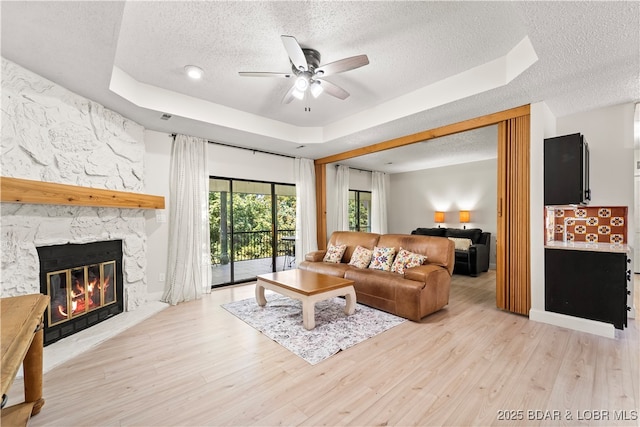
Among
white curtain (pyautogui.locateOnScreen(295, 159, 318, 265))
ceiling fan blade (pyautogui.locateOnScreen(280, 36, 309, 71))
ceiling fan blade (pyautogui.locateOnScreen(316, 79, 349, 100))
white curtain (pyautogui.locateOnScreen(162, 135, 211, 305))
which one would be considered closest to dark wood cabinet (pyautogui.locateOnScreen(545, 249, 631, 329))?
ceiling fan blade (pyautogui.locateOnScreen(316, 79, 349, 100))

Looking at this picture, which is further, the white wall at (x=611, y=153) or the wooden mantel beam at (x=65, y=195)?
the white wall at (x=611, y=153)

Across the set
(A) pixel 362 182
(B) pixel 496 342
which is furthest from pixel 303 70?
(A) pixel 362 182

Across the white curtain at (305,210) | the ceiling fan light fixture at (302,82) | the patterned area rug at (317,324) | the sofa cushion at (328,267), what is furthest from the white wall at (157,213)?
the ceiling fan light fixture at (302,82)

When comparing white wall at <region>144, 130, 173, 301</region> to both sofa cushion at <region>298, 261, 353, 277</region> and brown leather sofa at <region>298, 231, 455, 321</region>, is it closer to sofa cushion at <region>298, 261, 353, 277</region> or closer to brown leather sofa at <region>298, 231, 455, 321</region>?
sofa cushion at <region>298, 261, 353, 277</region>

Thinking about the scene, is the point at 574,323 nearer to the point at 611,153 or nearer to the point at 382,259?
the point at 611,153

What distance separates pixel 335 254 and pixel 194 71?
10.9 ft

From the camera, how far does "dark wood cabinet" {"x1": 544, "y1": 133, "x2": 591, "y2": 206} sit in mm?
2873

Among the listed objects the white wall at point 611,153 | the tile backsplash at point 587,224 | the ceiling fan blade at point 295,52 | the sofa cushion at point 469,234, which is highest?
the ceiling fan blade at point 295,52

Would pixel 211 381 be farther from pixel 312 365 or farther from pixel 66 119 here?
pixel 66 119

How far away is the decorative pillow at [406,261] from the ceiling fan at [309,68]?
229cm

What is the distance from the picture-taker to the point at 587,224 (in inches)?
134

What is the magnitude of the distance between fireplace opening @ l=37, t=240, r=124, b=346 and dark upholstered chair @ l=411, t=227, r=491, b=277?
19.7ft

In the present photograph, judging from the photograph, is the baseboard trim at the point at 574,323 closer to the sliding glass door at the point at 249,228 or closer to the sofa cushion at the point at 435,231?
the sofa cushion at the point at 435,231

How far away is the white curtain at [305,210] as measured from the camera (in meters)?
5.80
